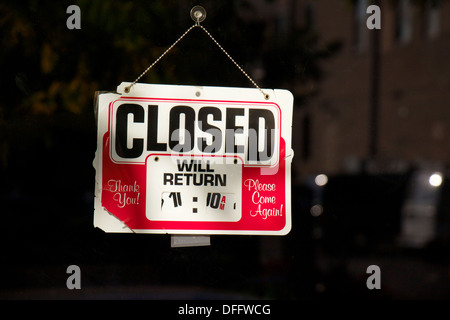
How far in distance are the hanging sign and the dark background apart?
0.15ft

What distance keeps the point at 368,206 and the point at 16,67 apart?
1191 millimetres

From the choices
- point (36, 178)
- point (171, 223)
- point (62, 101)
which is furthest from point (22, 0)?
point (171, 223)

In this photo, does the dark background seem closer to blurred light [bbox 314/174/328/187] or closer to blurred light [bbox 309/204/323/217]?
blurred light [bbox 309/204/323/217]

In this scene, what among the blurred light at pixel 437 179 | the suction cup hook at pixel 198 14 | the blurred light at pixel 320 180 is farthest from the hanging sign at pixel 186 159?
the blurred light at pixel 437 179

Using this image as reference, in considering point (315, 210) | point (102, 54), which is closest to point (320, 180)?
point (315, 210)

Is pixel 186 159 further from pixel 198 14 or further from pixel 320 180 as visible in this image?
pixel 320 180

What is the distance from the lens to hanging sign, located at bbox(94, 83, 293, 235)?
1905 millimetres

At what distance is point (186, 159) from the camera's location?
1.91 metres

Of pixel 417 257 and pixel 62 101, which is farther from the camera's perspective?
pixel 417 257

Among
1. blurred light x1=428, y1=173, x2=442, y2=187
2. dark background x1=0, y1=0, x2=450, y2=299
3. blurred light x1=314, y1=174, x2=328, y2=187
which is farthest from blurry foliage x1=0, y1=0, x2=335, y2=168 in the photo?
blurred light x1=428, y1=173, x2=442, y2=187

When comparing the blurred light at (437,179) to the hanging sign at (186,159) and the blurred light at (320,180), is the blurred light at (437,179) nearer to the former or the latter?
the blurred light at (320,180)

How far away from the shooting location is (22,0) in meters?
2.02

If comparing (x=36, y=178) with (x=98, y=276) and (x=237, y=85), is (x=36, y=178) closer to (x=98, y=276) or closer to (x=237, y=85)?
(x=98, y=276)

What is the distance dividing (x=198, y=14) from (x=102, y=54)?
327 mm
